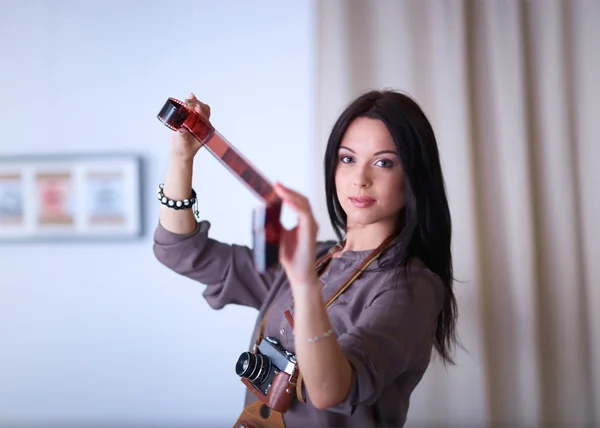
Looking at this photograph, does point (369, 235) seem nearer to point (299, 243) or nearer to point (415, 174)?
point (415, 174)

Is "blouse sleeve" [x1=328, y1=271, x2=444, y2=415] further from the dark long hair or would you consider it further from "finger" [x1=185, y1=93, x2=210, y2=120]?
"finger" [x1=185, y1=93, x2=210, y2=120]

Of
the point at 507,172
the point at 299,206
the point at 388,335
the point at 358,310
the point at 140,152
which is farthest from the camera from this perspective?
the point at 140,152

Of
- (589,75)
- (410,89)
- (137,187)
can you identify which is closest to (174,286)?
(137,187)

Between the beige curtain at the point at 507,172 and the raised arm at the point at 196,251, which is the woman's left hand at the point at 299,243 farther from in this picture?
the beige curtain at the point at 507,172

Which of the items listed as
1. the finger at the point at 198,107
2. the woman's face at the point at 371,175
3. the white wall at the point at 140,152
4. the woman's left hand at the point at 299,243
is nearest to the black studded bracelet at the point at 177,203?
the finger at the point at 198,107

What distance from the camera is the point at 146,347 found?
4.66ft

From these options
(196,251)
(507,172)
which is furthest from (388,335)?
(507,172)

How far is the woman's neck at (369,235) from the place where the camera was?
2.85ft

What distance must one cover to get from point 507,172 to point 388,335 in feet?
2.28

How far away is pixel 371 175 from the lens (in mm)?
807

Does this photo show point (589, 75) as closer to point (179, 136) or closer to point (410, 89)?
point (410, 89)

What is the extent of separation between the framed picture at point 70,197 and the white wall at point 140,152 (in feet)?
0.13

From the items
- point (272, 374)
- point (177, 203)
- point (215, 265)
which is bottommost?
point (272, 374)

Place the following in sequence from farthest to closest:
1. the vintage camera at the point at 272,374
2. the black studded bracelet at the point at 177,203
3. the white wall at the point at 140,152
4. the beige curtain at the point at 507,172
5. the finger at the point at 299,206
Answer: the white wall at the point at 140,152
the beige curtain at the point at 507,172
the black studded bracelet at the point at 177,203
the vintage camera at the point at 272,374
the finger at the point at 299,206
